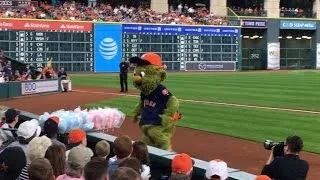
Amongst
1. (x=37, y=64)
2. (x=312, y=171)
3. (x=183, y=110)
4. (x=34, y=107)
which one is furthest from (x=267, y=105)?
(x=37, y=64)

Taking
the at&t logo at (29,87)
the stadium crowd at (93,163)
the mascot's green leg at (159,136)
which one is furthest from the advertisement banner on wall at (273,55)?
the stadium crowd at (93,163)

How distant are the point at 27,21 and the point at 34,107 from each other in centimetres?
2334

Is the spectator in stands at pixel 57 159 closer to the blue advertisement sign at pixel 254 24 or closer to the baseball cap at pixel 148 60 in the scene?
the baseball cap at pixel 148 60

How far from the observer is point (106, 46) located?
157ft

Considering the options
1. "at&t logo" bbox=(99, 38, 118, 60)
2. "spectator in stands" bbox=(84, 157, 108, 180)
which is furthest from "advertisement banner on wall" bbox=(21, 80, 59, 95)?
"spectator in stands" bbox=(84, 157, 108, 180)

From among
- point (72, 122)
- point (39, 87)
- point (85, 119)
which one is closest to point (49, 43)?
point (39, 87)

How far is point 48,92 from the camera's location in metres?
29.4

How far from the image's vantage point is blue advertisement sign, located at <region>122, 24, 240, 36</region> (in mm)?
48938

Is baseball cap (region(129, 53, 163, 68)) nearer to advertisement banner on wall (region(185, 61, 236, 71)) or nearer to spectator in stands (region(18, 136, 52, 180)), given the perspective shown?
spectator in stands (region(18, 136, 52, 180))

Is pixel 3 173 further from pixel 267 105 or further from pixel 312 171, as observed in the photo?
pixel 267 105

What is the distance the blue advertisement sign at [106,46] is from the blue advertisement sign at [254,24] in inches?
615

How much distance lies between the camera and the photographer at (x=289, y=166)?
6449 mm

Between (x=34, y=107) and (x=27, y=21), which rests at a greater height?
(x=27, y=21)

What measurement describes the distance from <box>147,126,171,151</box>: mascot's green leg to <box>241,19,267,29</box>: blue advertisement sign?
49427 mm
